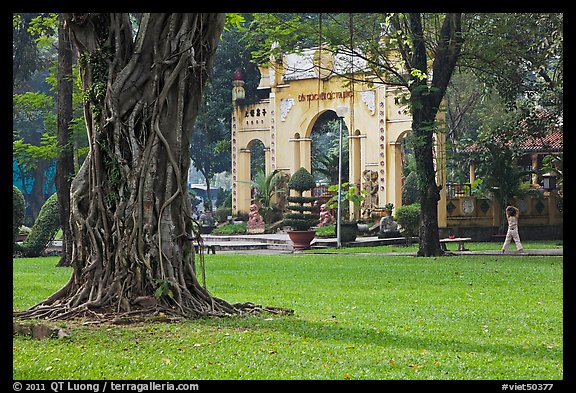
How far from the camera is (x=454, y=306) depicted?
11.0 m

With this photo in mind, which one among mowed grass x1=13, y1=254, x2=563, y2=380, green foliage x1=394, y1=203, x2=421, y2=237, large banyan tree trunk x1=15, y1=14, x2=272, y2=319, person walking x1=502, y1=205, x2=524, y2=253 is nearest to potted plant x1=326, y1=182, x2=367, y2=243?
green foliage x1=394, y1=203, x2=421, y2=237

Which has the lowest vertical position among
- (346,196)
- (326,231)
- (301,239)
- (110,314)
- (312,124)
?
(110,314)

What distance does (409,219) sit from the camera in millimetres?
28219

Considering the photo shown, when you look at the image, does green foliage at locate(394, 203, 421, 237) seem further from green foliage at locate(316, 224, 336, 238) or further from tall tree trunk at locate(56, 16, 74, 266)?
tall tree trunk at locate(56, 16, 74, 266)

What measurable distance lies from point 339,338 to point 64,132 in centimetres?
1174

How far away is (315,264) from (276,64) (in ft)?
55.7

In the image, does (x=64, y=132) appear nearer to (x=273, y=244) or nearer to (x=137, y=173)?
(x=137, y=173)

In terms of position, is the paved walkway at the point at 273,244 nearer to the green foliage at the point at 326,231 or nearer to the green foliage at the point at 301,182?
the green foliage at the point at 326,231

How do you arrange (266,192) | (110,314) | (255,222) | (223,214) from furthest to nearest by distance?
(223,214), (266,192), (255,222), (110,314)

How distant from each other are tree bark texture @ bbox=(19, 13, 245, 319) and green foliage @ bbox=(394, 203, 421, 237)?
18.6m

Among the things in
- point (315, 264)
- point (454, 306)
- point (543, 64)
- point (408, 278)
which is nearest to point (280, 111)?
point (543, 64)

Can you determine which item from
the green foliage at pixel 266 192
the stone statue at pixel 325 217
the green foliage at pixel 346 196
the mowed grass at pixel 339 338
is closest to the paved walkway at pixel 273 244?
the green foliage at pixel 346 196

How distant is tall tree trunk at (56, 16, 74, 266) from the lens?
1838 centimetres

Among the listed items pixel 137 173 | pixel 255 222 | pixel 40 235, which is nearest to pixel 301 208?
pixel 255 222
